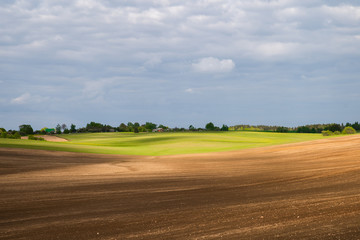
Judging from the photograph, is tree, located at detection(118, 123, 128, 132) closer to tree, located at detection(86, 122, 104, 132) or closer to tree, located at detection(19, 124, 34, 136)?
tree, located at detection(86, 122, 104, 132)

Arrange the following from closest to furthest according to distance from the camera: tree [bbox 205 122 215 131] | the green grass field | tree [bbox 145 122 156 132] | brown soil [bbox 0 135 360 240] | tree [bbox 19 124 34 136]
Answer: brown soil [bbox 0 135 360 240]
the green grass field
tree [bbox 19 124 34 136]
tree [bbox 205 122 215 131]
tree [bbox 145 122 156 132]

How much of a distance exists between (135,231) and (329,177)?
6991mm

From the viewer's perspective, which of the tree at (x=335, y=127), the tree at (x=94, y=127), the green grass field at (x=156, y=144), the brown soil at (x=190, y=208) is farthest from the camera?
the tree at (x=94, y=127)

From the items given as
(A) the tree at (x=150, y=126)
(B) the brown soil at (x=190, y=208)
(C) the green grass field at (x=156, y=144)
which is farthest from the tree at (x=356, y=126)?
(B) the brown soil at (x=190, y=208)

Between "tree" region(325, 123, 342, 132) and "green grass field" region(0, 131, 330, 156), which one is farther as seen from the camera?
"tree" region(325, 123, 342, 132)

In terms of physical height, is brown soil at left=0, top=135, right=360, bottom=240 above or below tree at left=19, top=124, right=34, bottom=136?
below

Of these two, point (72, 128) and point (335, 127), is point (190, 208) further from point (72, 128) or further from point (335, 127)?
point (72, 128)

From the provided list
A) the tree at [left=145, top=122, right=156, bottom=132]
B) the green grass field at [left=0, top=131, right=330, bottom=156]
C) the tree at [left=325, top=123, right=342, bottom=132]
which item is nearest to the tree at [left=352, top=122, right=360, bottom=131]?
the tree at [left=325, top=123, right=342, bottom=132]

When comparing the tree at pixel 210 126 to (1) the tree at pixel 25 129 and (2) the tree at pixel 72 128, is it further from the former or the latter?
(1) the tree at pixel 25 129

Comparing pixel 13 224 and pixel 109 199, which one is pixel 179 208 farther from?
pixel 13 224

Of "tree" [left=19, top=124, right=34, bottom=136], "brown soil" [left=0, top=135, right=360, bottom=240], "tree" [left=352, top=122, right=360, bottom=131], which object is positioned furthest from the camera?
"tree" [left=352, top=122, right=360, bottom=131]

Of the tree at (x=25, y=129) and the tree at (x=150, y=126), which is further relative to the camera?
the tree at (x=150, y=126)

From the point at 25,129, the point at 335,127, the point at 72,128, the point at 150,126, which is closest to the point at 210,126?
the point at 150,126

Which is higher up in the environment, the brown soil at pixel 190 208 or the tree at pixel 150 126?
the tree at pixel 150 126
